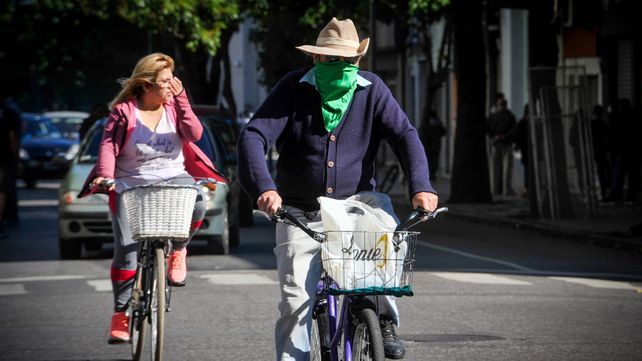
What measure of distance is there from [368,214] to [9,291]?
7.42 m

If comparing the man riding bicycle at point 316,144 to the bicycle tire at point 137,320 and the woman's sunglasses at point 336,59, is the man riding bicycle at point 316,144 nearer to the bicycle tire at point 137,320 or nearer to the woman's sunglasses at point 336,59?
the woman's sunglasses at point 336,59

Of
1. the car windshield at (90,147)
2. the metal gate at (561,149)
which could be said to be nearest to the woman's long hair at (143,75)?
→ the car windshield at (90,147)

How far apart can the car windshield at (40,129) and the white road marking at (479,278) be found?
25.7 metres

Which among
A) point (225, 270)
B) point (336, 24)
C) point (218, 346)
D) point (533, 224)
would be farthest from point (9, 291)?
point (533, 224)

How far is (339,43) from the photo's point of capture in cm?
650

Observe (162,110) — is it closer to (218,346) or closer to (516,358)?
(218,346)

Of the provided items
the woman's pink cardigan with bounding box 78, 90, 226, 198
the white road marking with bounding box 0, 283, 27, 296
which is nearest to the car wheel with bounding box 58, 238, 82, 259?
the white road marking with bounding box 0, 283, 27, 296

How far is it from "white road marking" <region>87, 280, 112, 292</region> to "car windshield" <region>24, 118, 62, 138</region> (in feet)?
83.5

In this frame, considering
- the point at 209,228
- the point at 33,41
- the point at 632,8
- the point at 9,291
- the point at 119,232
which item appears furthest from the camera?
the point at 33,41

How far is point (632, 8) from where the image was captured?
1030 inches

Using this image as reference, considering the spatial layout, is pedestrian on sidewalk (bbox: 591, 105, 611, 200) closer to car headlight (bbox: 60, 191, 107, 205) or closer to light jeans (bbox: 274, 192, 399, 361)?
car headlight (bbox: 60, 191, 107, 205)

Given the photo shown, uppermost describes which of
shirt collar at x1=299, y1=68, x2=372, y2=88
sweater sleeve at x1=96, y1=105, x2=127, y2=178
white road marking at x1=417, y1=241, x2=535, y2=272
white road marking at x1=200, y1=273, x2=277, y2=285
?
shirt collar at x1=299, y1=68, x2=372, y2=88

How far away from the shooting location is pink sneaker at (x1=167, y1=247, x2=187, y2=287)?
852 cm

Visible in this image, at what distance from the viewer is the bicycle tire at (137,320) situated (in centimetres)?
816
